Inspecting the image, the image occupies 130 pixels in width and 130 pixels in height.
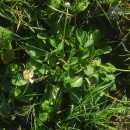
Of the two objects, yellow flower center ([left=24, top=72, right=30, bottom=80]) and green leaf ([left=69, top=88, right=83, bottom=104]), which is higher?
yellow flower center ([left=24, top=72, right=30, bottom=80])

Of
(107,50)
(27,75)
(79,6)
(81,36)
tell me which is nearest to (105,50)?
(107,50)

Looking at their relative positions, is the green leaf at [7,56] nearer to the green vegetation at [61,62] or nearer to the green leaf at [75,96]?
the green vegetation at [61,62]

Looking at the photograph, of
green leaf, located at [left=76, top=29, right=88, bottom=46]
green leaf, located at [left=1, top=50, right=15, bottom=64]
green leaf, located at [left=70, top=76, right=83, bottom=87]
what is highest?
green leaf, located at [left=76, top=29, right=88, bottom=46]

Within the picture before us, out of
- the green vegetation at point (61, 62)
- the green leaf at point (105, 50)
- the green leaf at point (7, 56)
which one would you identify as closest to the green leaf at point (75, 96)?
the green vegetation at point (61, 62)

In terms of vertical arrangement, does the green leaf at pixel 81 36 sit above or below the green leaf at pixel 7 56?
above

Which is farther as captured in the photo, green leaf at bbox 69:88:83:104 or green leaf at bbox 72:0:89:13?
green leaf at bbox 69:88:83:104

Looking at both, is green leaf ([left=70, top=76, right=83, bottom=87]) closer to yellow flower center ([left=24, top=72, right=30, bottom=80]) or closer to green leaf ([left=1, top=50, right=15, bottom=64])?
yellow flower center ([left=24, top=72, right=30, bottom=80])

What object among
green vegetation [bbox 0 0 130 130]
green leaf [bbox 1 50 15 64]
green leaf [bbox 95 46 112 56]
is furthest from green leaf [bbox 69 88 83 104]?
green leaf [bbox 1 50 15 64]

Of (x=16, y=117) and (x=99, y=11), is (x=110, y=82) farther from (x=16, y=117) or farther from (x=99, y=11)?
(x=16, y=117)
